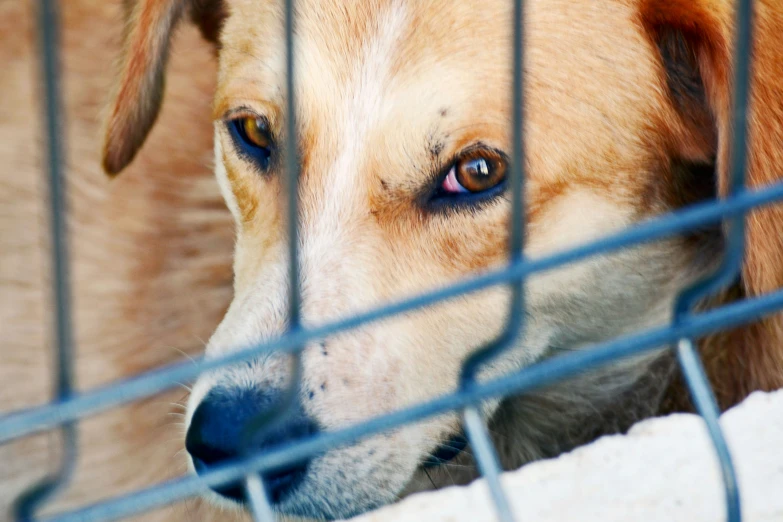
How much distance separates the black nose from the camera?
52.1 inches

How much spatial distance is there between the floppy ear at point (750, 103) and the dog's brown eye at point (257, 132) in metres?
0.70

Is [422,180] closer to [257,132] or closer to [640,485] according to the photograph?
[257,132]

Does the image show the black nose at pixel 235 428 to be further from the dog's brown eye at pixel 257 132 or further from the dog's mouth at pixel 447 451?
the dog's brown eye at pixel 257 132

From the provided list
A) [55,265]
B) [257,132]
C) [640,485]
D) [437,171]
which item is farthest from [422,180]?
[55,265]

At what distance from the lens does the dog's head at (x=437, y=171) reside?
4.87 feet

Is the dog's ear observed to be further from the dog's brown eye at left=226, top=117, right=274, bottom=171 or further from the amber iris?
the amber iris

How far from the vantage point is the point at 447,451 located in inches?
66.3

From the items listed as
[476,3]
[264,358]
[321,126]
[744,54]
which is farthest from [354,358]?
[744,54]

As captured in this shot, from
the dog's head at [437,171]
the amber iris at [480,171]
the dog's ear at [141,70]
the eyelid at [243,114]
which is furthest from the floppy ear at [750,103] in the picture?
the dog's ear at [141,70]

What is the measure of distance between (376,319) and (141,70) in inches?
49.9

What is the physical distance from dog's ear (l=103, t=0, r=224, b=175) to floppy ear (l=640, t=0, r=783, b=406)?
94 centimetres

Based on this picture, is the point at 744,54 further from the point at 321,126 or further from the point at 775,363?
the point at 775,363

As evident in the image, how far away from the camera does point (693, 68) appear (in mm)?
1679

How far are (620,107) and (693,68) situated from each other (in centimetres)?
16
